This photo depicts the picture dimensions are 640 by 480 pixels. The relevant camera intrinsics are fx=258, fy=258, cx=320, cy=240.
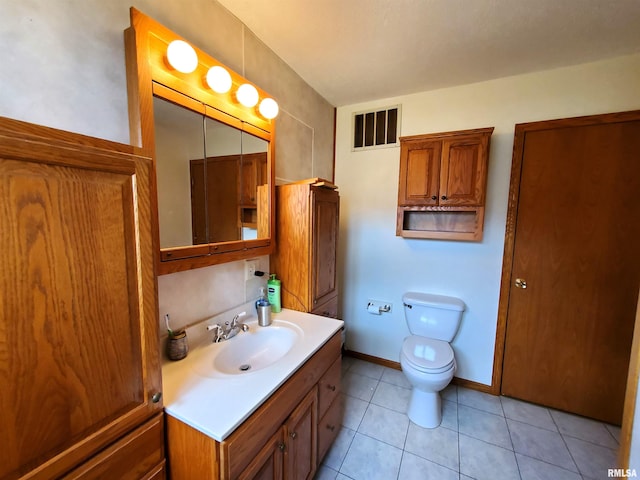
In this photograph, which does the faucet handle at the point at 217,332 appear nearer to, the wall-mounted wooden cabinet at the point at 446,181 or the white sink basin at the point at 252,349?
the white sink basin at the point at 252,349

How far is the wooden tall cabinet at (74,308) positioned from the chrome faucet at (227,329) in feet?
→ 1.65

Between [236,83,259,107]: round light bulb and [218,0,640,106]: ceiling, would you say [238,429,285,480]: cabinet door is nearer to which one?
[236,83,259,107]: round light bulb

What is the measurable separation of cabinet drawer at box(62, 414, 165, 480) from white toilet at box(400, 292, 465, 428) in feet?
4.83

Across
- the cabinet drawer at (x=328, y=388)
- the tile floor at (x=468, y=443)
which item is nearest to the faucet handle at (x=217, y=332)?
the cabinet drawer at (x=328, y=388)

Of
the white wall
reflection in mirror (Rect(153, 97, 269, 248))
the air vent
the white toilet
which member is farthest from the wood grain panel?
the air vent

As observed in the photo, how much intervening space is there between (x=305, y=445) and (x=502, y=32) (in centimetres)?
234

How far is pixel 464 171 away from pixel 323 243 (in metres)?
1.16

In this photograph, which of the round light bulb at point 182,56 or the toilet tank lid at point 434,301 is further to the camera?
the toilet tank lid at point 434,301

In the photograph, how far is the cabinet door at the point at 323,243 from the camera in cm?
156

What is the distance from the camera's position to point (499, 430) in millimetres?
1741

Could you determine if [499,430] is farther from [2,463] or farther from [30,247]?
[30,247]

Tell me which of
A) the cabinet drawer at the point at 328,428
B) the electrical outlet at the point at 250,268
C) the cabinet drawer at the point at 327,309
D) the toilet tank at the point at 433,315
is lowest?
the cabinet drawer at the point at 328,428

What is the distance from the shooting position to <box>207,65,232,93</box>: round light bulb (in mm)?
1092

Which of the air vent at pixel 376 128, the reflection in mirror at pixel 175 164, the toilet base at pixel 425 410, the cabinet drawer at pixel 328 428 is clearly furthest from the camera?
the air vent at pixel 376 128
